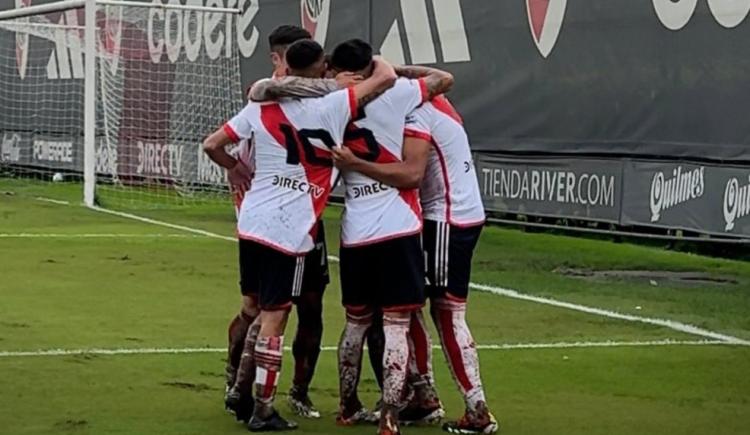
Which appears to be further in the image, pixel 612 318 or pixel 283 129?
pixel 612 318

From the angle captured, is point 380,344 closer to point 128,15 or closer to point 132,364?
point 132,364

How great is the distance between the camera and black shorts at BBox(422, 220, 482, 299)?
779 centimetres

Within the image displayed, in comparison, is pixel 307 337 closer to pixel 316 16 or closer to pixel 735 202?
pixel 735 202

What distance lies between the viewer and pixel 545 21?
60.3ft

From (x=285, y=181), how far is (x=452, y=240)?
2.72 feet

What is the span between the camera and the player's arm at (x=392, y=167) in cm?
749

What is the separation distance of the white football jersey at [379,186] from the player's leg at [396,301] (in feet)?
0.24

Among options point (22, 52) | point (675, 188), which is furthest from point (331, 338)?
point (22, 52)

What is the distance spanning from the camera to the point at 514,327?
11.9m

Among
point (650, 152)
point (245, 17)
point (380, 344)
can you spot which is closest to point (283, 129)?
point (380, 344)

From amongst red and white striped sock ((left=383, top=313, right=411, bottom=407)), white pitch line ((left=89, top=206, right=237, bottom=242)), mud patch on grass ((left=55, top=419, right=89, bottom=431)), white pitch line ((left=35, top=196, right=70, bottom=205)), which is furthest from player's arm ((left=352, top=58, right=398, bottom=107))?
white pitch line ((left=35, top=196, right=70, bottom=205))

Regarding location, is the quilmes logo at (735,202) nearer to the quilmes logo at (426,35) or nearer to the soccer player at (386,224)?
the quilmes logo at (426,35)

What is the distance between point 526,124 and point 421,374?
11249 millimetres

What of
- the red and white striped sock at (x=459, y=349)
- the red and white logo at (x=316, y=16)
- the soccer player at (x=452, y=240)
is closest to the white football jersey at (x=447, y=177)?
the soccer player at (x=452, y=240)
